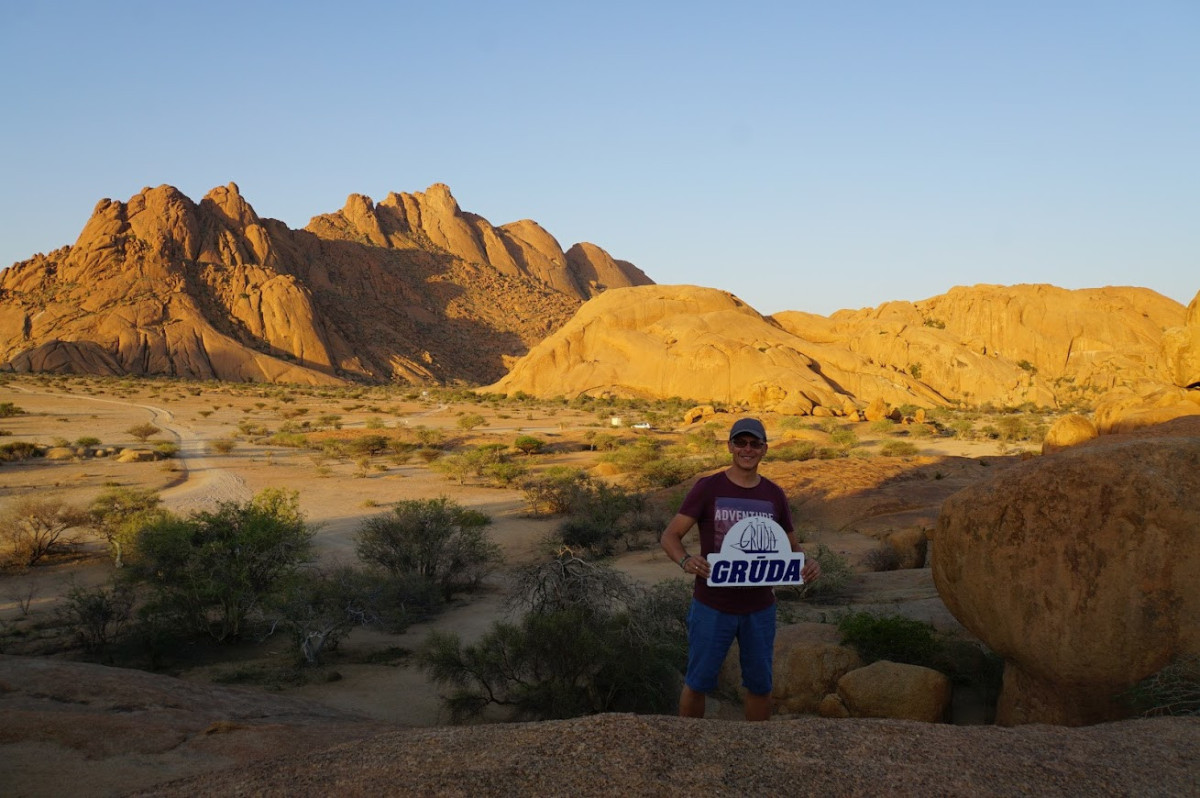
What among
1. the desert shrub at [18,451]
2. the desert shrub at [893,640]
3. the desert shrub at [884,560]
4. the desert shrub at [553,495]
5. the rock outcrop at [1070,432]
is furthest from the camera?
the desert shrub at [18,451]

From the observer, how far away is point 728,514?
173 inches

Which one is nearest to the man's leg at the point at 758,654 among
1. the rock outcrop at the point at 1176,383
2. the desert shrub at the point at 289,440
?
the rock outcrop at the point at 1176,383

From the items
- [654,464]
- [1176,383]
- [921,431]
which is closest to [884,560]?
[1176,383]

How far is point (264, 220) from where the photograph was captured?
101 metres

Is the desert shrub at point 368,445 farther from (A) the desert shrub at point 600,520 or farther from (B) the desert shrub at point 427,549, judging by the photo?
(B) the desert shrub at point 427,549

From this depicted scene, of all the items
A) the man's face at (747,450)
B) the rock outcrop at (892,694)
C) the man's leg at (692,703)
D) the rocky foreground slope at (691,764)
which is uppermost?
the man's face at (747,450)

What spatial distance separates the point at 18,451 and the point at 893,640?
28.7 m

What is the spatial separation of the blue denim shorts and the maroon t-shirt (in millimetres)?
59

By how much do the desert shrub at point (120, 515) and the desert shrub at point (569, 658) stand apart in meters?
7.91

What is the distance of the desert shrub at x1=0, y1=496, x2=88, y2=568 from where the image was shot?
13.4 meters

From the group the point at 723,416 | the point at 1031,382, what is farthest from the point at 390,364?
the point at 1031,382

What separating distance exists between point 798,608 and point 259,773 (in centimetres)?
793

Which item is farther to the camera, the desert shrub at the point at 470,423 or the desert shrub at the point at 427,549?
the desert shrub at the point at 470,423

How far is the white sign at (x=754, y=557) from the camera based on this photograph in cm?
420
